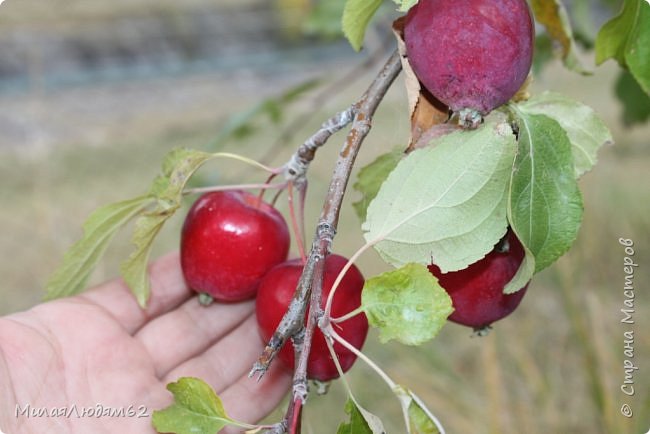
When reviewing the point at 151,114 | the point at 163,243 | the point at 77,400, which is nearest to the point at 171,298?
the point at 77,400

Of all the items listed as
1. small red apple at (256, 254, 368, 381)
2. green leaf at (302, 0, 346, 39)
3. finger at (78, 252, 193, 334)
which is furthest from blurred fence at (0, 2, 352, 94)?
small red apple at (256, 254, 368, 381)

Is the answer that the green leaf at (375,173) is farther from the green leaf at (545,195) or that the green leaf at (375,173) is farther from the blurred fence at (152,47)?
the blurred fence at (152,47)

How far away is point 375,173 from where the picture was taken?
535mm

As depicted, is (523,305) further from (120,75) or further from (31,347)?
(120,75)

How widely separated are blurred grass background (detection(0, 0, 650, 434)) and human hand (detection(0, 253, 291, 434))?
24 cm

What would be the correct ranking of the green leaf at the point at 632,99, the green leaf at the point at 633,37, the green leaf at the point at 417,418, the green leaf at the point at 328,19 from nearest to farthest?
the green leaf at the point at 417,418, the green leaf at the point at 633,37, the green leaf at the point at 632,99, the green leaf at the point at 328,19

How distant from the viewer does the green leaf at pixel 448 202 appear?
0.44m

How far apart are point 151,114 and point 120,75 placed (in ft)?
0.88

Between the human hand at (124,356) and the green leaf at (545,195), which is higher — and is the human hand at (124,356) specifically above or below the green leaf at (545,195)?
below

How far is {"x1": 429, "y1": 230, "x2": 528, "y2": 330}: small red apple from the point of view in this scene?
0.50 m

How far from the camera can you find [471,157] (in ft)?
1.45

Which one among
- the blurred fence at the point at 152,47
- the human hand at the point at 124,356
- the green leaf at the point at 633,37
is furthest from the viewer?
the blurred fence at the point at 152,47

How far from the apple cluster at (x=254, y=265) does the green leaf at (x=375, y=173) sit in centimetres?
5

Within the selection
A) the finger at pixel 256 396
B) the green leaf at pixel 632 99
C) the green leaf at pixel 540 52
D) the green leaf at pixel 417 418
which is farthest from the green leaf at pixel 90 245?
the green leaf at pixel 632 99
